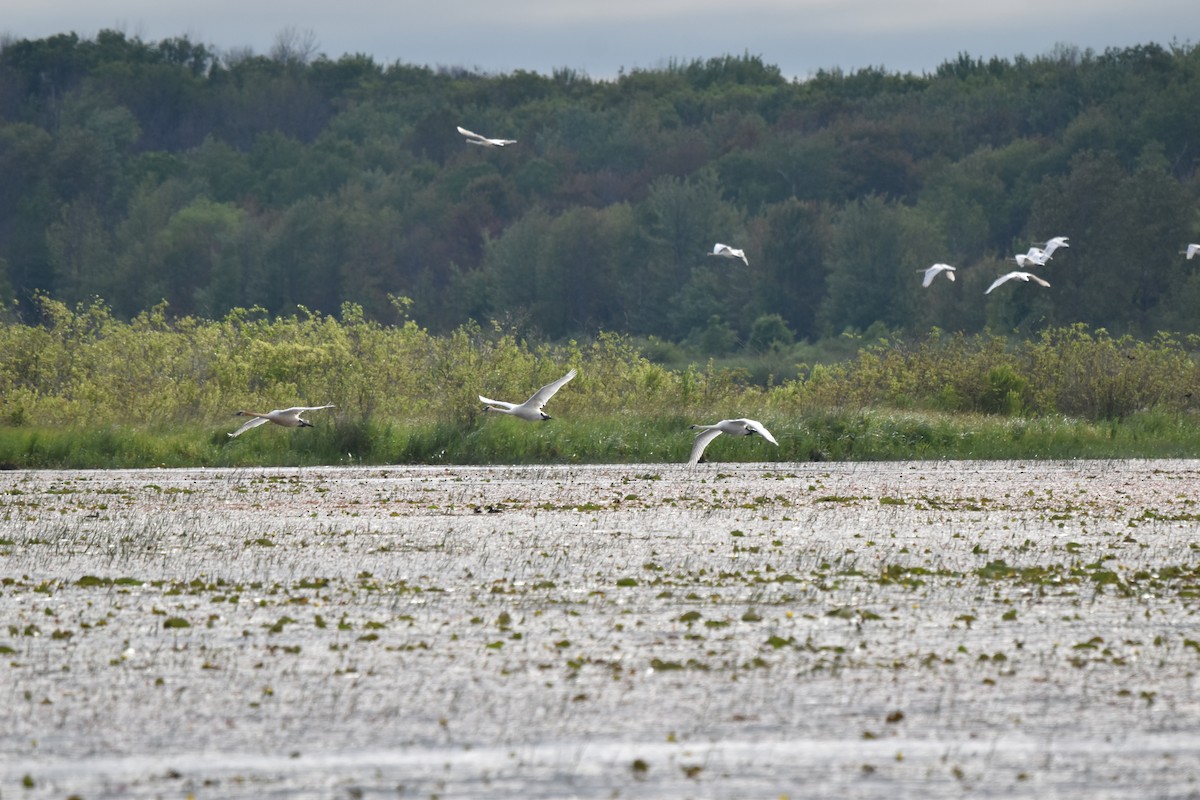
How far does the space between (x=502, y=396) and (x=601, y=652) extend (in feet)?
83.3

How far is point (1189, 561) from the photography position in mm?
16547

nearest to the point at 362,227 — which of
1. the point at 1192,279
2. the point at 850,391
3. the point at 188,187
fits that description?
the point at 188,187

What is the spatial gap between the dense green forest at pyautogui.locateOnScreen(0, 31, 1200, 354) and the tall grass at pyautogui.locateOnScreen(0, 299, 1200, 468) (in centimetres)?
3111

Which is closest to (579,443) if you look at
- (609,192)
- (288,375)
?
(288,375)

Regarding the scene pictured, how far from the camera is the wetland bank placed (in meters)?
9.02

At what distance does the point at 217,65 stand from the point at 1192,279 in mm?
64427

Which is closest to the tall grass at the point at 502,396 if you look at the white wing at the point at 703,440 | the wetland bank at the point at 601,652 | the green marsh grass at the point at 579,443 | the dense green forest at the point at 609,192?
the green marsh grass at the point at 579,443

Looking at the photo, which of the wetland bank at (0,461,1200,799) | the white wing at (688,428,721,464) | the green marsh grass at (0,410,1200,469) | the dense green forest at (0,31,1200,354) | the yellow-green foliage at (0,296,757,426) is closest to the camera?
the wetland bank at (0,461,1200,799)

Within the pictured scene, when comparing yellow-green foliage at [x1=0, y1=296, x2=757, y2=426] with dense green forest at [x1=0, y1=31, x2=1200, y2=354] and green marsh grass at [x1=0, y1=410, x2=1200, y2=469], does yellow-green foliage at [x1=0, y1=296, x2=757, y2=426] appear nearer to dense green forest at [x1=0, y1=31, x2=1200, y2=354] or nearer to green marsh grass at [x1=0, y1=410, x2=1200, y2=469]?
green marsh grass at [x1=0, y1=410, x2=1200, y2=469]

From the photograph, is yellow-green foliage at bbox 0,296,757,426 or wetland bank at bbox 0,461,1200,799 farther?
yellow-green foliage at bbox 0,296,757,426

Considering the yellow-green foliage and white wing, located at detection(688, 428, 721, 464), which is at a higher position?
white wing, located at detection(688, 428, 721, 464)

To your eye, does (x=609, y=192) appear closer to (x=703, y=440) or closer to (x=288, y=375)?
(x=288, y=375)

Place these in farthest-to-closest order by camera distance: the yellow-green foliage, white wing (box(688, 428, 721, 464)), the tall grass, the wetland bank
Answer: the yellow-green foliage, the tall grass, white wing (box(688, 428, 721, 464)), the wetland bank

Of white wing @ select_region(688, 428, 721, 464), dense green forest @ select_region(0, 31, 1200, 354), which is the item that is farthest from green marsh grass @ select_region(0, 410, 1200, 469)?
dense green forest @ select_region(0, 31, 1200, 354)
